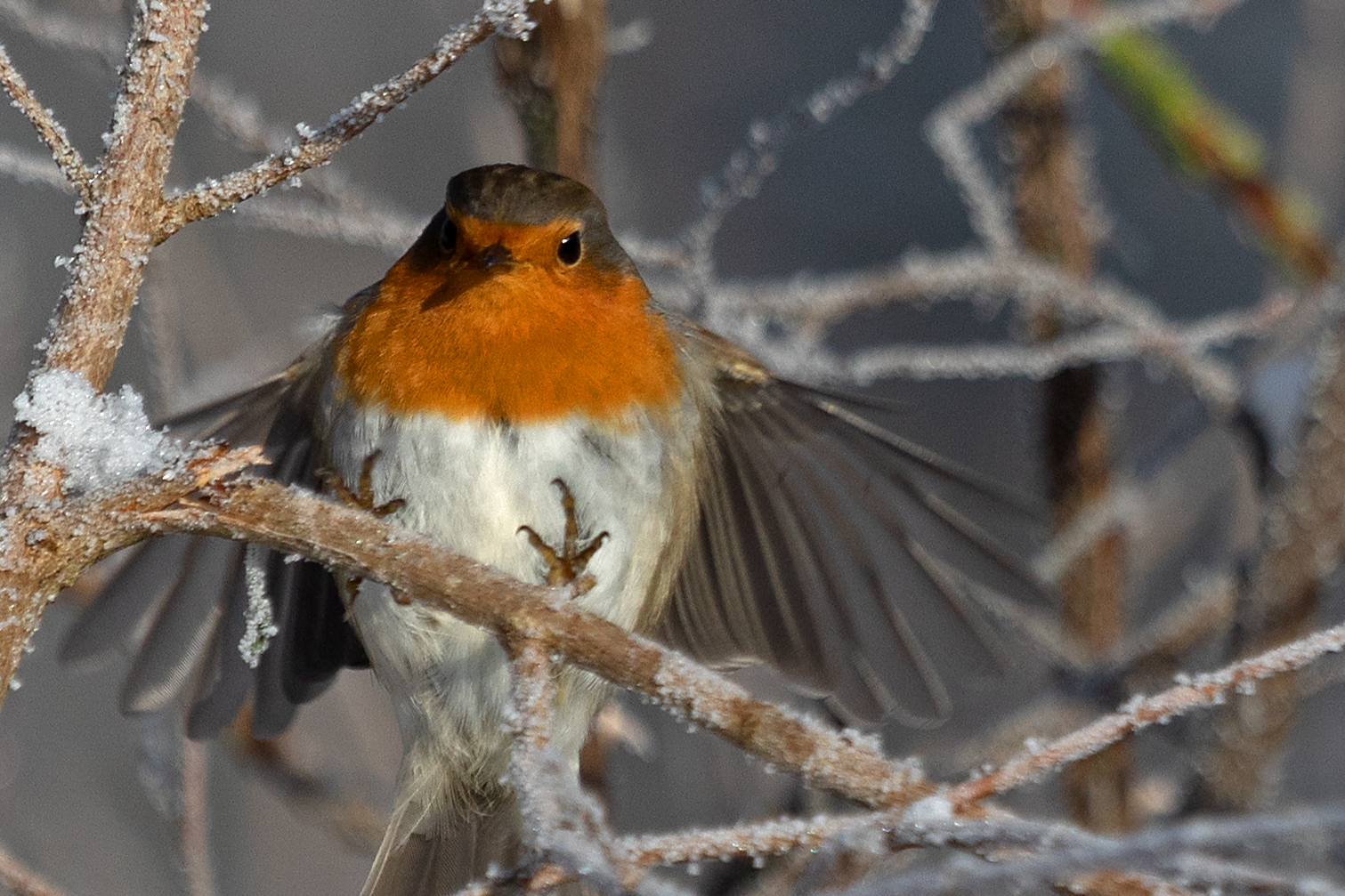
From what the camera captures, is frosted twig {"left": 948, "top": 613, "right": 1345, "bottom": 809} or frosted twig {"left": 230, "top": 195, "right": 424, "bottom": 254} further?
frosted twig {"left": 230, "top": 195, "right": 424, "bottom": 254}

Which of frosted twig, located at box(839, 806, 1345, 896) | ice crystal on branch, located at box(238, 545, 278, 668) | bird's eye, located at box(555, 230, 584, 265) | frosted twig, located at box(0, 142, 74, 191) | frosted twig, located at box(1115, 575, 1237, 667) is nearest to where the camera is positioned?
frosted twig, located at box(839, 806, 1345, 896)

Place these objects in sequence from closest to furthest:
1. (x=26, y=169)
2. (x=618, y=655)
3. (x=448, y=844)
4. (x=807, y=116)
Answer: (x=618, y=655)
(x=26, y=169)
(x=807, y=116)
(x=448, y=844)

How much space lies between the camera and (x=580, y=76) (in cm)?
243

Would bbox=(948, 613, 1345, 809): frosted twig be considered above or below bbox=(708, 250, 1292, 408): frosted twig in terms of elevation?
below

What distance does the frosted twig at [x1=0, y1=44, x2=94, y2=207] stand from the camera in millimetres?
1132

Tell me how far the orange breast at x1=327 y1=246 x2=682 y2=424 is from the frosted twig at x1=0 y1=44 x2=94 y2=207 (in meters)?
0.79

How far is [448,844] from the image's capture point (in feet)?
7.80

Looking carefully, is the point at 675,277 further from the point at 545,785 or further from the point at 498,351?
the point at 545,785

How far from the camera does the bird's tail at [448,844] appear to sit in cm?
235

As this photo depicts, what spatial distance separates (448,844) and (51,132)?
1543 millimetres

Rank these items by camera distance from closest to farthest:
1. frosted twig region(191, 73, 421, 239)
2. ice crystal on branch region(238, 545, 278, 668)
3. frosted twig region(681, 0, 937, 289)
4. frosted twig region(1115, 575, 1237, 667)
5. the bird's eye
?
ice crystal on branch region(238, 545, 278, 668) < frosted twig region(681, 0, 937, 289) < the bird's eye < frosted twig region(191, 73, 421, 239) < frosted twig region(1115, 575, 1237, 667)

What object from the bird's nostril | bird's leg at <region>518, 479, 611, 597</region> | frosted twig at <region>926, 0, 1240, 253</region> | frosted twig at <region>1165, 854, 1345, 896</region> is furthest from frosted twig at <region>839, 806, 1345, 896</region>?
frosted twig at <region>926, 0, 1240, 253</region>

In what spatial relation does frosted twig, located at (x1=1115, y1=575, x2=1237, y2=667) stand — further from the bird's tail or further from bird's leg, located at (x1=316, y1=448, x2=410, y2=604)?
bird's leg, located at (x1=316, y1=448, x2=410, y2=604)

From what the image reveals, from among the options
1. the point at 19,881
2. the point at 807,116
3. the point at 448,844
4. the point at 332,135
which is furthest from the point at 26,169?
the point at 448,844
